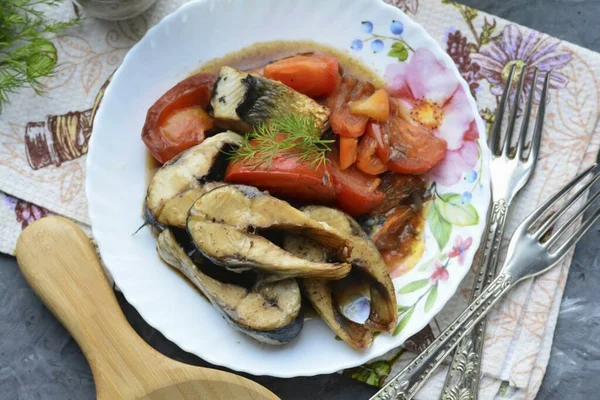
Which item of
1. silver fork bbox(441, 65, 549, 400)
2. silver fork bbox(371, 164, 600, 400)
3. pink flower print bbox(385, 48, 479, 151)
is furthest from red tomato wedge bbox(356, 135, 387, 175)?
silver fork bbox(371, 164, 600, 400)

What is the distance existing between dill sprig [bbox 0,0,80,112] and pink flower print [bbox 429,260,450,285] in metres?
1.63

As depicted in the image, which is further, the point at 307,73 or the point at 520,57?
the point at 520,57

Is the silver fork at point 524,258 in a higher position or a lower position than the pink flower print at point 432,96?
lower

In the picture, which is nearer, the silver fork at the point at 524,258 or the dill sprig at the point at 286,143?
the dill sprig at the point at 286,143

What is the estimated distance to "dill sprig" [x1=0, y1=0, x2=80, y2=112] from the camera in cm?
245

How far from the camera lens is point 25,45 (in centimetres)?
252

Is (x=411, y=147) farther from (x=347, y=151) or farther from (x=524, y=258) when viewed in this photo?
(x=524, y=258)

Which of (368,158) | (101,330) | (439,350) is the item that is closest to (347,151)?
(368,158)

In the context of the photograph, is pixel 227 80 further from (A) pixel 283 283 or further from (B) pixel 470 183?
(B) pixel 470 183

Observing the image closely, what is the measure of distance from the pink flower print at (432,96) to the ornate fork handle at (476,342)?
0.33 metres

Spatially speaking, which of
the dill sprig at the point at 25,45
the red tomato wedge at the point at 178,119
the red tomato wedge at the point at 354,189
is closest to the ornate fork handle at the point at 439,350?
the red tomato wedge at the point at 354,189

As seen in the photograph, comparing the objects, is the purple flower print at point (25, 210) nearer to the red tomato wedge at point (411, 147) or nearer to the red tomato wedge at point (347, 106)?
the red tomato wedge at point (347, 106)

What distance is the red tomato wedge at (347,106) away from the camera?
228cm

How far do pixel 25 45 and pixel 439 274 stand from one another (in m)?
1.80
